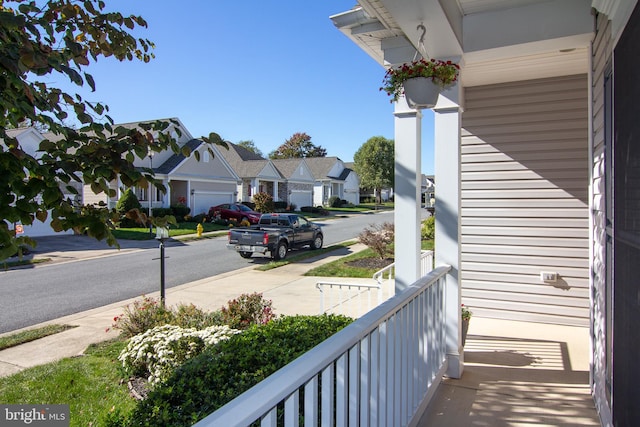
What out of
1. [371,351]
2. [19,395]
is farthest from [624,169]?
[19,395]

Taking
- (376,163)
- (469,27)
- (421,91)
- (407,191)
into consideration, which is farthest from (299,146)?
(421,91)

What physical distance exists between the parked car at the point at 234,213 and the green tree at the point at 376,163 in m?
24.3

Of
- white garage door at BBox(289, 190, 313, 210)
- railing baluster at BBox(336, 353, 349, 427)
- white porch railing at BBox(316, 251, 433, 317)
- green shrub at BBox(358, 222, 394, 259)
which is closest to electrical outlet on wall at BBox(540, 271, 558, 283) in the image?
white porch railing at BBox(316, 251, 433, 317)

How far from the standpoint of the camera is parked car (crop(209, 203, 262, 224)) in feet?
74.9

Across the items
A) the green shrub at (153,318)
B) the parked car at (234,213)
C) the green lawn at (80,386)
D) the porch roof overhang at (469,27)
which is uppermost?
the porch roof overhang at (469,27)

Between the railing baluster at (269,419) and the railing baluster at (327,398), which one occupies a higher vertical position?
the railing baluster at (269,419)

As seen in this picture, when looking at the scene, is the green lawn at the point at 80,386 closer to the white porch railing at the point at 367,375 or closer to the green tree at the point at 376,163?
the white porch railing at the point at 367,375

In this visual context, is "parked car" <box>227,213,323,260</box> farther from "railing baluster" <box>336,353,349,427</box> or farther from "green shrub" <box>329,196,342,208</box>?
"green shrub" <box>329,196,342,208</box>

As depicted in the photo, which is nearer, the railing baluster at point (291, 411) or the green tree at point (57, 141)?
the railing baluster at point (291, 411)

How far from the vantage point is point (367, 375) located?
5.87ft

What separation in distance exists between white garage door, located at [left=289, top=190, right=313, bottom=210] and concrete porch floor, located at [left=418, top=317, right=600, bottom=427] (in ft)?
101

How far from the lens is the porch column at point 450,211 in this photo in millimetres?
3566

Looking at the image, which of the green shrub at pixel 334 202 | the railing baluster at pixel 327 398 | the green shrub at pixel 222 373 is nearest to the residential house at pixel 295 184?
the green shrub at pixel 334 202

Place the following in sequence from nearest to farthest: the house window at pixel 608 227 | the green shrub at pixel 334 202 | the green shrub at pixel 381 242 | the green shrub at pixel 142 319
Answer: the house window at pixel 608 227
the green shrub at pixel 142 319
the green shrub at pixel 381 242
the green shrub at pixel 334 202
